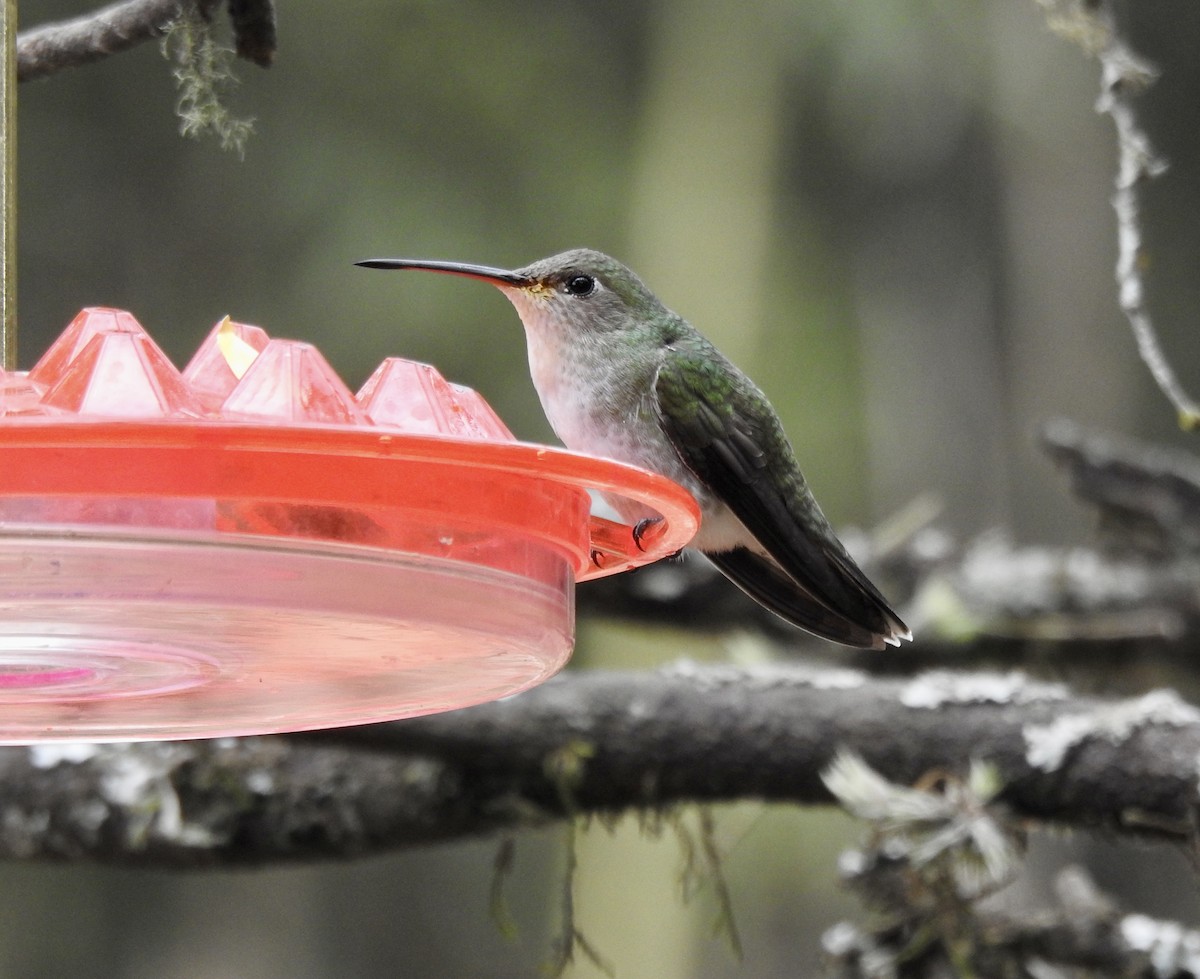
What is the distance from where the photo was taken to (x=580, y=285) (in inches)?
94.6

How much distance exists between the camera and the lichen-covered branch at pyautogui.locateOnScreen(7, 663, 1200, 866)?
7.15ft

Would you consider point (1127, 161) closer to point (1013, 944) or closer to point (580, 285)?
point (580, 285)

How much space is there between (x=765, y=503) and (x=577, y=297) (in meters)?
0.55

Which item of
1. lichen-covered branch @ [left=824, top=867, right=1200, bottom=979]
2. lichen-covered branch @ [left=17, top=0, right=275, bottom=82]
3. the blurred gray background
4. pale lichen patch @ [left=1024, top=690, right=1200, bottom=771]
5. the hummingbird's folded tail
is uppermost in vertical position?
the blurred gray background

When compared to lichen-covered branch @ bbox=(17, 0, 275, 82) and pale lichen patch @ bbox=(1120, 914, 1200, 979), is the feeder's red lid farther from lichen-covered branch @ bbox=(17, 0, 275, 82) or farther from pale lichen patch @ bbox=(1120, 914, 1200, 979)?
pale lichen patch @ bbox=(1120, 914, 1200, 979)

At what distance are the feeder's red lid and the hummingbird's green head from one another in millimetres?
875

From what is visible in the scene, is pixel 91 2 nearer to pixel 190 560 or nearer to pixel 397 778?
pixel 397 778

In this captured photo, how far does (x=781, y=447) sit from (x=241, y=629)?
1246mm

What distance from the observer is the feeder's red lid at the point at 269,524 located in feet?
3.57

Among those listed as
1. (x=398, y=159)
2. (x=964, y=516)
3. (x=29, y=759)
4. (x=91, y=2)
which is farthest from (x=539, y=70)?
(x=29, y=759)

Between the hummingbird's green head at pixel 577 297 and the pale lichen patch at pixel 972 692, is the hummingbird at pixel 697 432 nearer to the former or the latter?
the hummingbird's green head at pixel 577 297

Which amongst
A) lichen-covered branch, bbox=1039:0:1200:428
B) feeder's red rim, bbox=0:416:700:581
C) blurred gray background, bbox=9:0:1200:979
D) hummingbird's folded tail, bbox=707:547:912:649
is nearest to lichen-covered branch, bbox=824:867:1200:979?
hummingbird's folded tail, bbox=707:547:912:649

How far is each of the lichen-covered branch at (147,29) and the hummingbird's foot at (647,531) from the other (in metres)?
0.68

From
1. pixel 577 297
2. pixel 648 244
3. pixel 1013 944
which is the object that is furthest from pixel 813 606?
pixel 648 244
